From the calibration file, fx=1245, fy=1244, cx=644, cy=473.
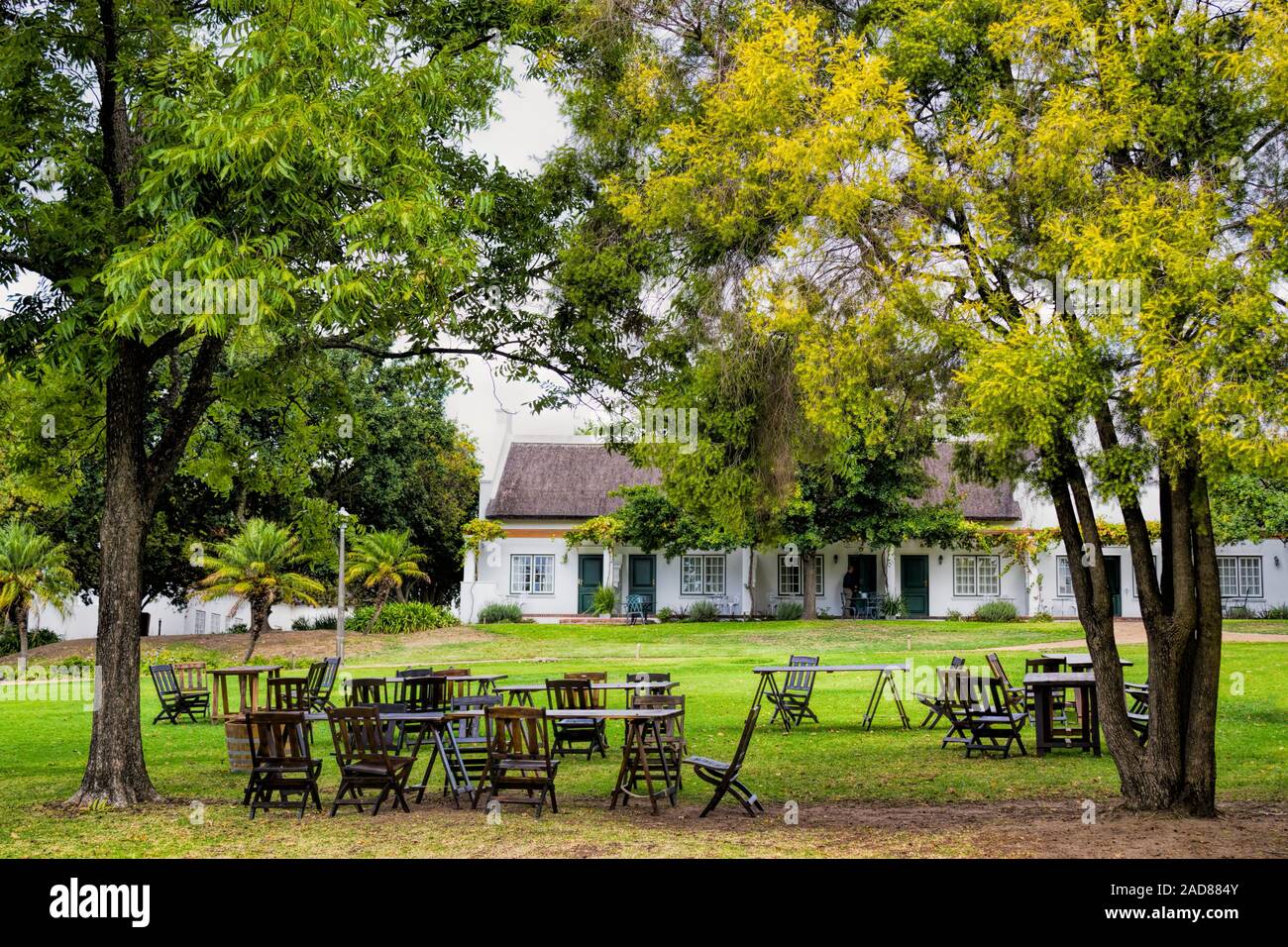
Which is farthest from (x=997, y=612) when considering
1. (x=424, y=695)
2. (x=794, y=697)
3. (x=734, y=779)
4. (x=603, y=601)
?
(x=734, y=779)

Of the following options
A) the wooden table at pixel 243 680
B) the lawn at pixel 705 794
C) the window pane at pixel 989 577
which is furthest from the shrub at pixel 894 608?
the wooden table at pixel 243 680

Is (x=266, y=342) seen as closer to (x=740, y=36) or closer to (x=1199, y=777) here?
(x=740, y=36)

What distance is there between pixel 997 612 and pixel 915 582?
459 centimetres

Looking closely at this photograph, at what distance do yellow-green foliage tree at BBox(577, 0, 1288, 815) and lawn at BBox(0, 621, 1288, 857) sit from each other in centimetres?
224

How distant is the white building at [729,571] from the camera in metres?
40.7

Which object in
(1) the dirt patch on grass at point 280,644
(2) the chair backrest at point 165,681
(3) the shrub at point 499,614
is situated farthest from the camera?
(3) the shrub at point 499,614

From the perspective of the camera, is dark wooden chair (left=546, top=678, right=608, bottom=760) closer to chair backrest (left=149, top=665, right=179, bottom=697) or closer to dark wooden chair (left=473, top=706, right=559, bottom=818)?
dark wooden chair (left=473, top=706, right=559, bottom=818)

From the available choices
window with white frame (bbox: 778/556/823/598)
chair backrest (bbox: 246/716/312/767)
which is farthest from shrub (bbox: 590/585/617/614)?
chair backrest (bbox: 246/716/312/767)

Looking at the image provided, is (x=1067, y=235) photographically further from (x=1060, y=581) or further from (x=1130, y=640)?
(x=1060, y=581)

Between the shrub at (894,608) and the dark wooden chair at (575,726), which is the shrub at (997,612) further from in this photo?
the dark wooden chair at (575,726)

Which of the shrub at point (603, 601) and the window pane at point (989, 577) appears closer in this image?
the shrub at point (603, 601)

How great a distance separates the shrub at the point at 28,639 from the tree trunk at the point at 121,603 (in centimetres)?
2653

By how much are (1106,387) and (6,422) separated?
13.1 metres
